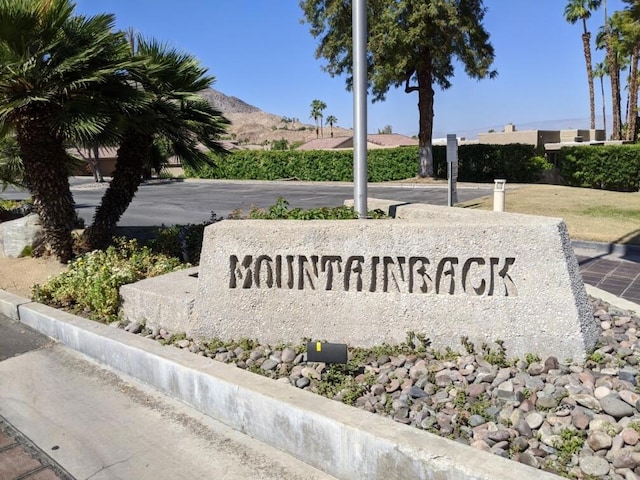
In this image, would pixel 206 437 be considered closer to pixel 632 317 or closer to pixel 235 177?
pixel 632 317

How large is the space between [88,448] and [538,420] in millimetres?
2646

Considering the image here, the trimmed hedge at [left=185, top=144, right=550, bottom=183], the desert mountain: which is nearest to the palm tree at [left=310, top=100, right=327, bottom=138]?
the desert mountain

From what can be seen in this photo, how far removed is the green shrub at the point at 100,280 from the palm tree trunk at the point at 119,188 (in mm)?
1057

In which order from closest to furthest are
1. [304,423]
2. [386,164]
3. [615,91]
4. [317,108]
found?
[304,423]
[386,164]
[615,91]
[317,108]

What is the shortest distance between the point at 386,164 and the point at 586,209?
15.9m

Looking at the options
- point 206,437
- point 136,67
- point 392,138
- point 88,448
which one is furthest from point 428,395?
point 392,138

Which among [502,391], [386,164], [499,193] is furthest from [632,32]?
[502,391]

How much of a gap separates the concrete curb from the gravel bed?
0.26 metres

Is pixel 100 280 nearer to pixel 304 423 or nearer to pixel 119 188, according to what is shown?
pixel 119 188

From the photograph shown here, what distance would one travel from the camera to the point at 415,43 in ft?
70.9

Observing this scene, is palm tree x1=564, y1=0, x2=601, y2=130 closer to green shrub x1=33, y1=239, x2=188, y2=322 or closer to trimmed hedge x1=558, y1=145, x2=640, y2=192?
trimmed hedge x1=558, y1=145, x2=640, y2=192

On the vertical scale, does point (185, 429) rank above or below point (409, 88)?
below

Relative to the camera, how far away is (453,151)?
11.1 metres

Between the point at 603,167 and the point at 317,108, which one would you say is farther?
the point at 317,108
